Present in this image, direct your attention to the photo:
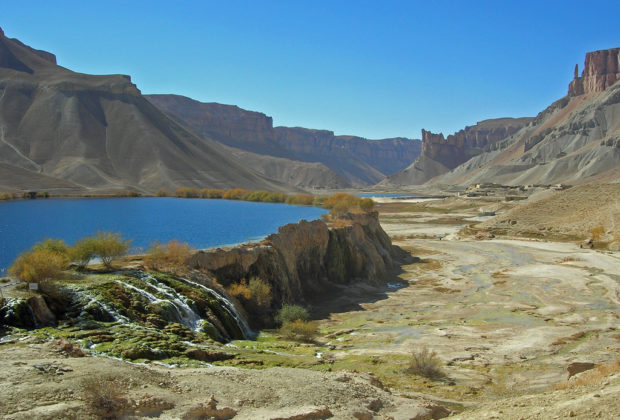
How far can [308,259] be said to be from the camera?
33.7 m

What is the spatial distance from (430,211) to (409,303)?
7935 centimetres

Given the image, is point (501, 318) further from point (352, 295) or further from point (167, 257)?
point (167, 257)

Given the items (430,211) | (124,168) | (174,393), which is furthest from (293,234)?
(124,168)

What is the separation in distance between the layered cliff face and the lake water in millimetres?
10479

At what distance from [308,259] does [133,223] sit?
3219 centimetres

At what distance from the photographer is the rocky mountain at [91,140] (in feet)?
377

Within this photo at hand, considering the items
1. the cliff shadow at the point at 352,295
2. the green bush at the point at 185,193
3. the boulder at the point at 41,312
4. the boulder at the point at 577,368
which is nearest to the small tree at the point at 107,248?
the boulder at the point at 41,312

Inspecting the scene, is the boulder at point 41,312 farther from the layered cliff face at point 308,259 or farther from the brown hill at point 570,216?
the brown hill at point 570,216

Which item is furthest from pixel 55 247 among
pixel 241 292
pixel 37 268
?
pixel 241 292

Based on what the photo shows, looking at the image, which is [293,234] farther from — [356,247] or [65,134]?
[65,134]

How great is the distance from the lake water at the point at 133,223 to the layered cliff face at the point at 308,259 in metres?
10.5

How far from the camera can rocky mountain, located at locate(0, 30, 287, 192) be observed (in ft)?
377

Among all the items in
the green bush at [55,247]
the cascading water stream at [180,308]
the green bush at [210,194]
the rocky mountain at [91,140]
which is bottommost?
the cascading water stream at [180,308]

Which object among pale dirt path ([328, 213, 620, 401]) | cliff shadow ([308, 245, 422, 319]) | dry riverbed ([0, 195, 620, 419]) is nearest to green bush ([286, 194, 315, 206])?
pale dirt path ([328, 213, 620, 401])
